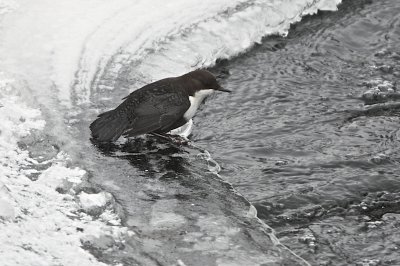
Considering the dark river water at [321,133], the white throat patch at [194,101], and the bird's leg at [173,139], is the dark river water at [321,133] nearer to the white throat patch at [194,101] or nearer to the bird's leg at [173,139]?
the bird's leg at [173,139]

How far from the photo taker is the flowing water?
4.25 meters

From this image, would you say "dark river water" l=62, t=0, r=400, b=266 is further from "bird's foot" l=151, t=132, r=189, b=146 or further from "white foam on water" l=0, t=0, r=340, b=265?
"white foam on water" l=0, t=0, r=340, b=265

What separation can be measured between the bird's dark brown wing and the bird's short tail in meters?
0.04

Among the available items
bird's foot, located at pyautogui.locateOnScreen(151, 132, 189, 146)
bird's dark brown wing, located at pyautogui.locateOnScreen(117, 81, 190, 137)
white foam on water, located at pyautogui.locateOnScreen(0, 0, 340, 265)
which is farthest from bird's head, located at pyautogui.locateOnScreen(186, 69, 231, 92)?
white foam on water, located at pyautogui.locateOnScreen(0, 0, 340, 265)

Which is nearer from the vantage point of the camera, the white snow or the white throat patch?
the white snow

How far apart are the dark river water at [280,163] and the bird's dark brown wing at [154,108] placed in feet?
0.64

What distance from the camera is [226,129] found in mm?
5867

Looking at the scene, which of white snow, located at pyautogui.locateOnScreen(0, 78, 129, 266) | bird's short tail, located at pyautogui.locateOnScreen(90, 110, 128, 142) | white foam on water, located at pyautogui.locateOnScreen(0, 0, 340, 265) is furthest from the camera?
bird's short tail, located at pyautogui.locateOnScreen(90, 110, 128, 142)

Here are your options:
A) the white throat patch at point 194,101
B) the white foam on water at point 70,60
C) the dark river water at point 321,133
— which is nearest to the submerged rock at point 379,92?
the dark river water at point 321,133

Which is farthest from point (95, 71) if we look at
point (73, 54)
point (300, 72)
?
point (300, 72)

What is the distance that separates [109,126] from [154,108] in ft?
1.13

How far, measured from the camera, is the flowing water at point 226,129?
4.25m

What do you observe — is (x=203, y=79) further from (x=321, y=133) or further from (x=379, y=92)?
(x=379, y=92)

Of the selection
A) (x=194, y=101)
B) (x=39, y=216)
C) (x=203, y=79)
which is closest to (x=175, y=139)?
(x=194, y=101)
